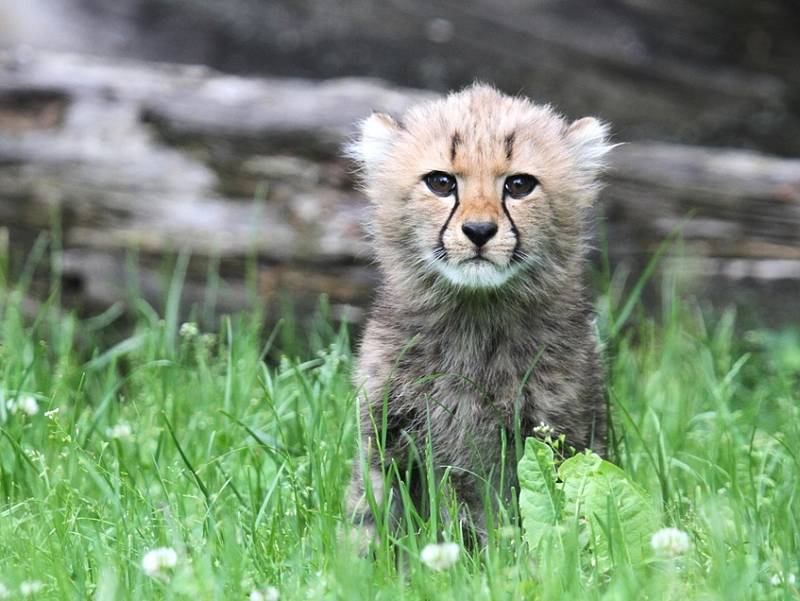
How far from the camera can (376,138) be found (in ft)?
15.1

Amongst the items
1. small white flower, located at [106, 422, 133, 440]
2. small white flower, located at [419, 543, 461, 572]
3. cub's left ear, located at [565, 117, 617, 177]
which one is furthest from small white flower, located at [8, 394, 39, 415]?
cub's left ear, located at [565, 117, 617, 177]

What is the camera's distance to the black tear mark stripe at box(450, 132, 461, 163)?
13.5 feet

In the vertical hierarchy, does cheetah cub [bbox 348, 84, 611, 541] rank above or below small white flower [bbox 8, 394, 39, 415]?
above

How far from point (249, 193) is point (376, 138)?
1960 mm

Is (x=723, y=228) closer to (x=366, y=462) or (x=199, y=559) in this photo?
(x=366, y=462)

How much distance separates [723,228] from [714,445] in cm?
199

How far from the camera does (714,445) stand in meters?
4.79

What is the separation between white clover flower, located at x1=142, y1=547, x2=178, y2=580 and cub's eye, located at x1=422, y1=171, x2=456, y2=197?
1.52m

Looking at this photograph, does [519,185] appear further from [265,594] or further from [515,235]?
[265,594]

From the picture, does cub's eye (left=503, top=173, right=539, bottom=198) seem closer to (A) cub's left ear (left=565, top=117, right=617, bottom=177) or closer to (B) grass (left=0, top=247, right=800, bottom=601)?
(A) cub's left ear (left=565, top=117, right=617, bottom=177)

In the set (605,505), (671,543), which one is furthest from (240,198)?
(671,543)

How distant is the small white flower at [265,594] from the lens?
10.8 feet

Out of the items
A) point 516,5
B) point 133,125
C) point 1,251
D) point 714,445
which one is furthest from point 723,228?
point 1,251

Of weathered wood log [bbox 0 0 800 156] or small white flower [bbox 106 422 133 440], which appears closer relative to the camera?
small white flower [bbox 106 422 133 440]
